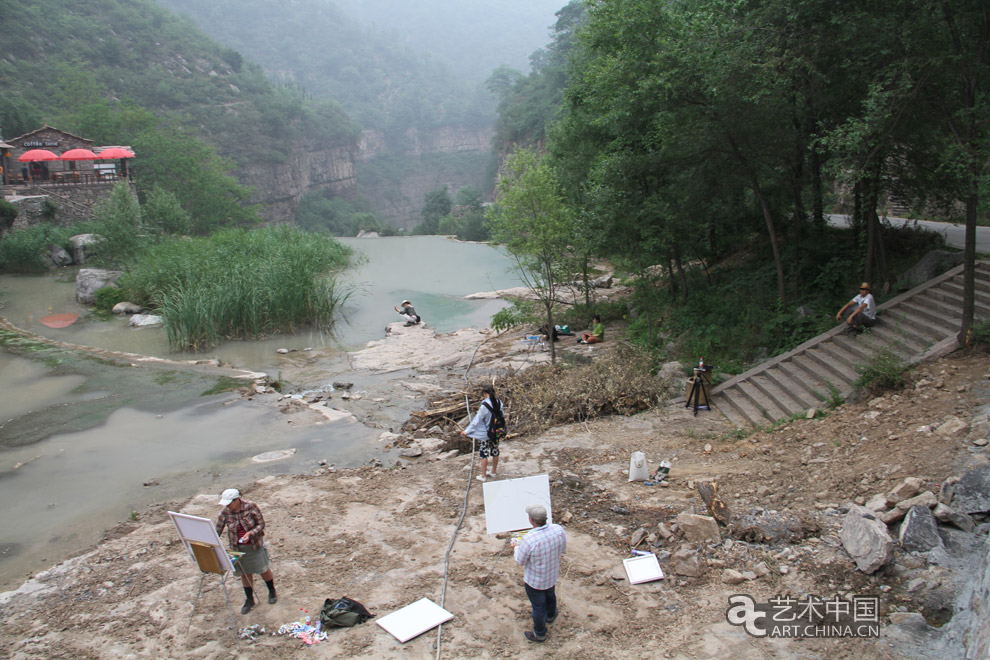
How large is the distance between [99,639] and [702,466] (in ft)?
23.9

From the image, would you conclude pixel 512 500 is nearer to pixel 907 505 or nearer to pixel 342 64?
pixel 907 505

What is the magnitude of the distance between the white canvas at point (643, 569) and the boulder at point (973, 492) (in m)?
2.81

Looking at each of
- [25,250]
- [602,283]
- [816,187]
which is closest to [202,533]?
[816,187]

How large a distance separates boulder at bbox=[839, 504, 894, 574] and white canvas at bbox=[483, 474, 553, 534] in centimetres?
286

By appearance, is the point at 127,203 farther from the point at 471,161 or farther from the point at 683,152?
the point at 471,161

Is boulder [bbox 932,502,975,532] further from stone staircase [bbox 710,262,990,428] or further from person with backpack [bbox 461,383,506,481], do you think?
person with backpack [bbox 461,383,506,481]

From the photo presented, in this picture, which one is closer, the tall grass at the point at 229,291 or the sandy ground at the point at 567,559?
the sandy ground at the point at 567,559

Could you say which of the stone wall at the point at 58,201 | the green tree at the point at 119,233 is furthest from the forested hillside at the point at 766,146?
the stone wall at the point at 58,201

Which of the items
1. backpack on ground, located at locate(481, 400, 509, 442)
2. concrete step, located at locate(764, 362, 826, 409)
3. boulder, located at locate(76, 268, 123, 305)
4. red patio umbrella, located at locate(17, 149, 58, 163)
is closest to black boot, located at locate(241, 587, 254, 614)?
backpack on ground, located at locate(481, 400, 509, 442)

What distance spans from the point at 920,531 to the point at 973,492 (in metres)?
0.76

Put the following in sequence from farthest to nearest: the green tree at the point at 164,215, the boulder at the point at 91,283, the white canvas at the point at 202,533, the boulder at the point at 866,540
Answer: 1. the green tree at the point at 164,215
2. the boulder at the point at 91,283
3. the boulder at the point at 866,540
4. the white canvas at the point at 202,533

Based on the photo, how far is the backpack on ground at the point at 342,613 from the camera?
5574 mm

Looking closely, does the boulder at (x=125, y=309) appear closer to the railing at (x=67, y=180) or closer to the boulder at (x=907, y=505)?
the railing at (x=67, y=180)

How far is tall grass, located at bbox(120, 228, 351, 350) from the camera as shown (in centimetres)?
2052
